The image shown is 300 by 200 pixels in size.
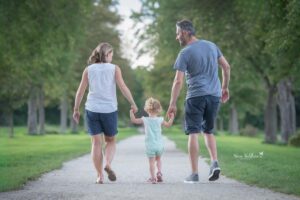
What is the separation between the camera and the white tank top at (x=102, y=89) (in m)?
8.76

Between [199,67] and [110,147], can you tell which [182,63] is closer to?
[199,67]

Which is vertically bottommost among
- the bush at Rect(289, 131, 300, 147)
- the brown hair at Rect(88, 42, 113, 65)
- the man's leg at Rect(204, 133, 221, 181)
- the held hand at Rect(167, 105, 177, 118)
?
the bush at Rect(289, 131, 300, 147)

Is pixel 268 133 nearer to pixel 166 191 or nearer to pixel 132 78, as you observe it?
pixel 132 78

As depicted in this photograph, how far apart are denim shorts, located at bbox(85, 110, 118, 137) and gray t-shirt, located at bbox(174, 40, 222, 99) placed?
3.68ft

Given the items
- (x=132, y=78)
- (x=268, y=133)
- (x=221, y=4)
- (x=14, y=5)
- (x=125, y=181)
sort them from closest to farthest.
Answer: (x=125, y=181)
(x=14, y=5)
(x=221, y=4)
(x=268, y=133)
(x=132, y=78)

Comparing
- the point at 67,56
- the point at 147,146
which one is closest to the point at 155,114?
the point at 147,146

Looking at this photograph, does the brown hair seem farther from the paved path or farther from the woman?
the paved path

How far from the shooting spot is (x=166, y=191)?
7492mm

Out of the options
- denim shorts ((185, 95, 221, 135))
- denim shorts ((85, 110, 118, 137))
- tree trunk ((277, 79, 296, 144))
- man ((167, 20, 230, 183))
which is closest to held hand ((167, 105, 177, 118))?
man ((167, 20, 230, 183))

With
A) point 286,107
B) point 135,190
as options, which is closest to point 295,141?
point 286,107

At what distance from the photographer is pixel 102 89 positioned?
345 inches

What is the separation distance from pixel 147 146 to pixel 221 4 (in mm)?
16498

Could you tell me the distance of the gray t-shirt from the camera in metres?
8.63

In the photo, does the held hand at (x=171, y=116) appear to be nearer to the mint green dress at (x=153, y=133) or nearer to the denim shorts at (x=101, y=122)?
the mint green dress at (x=153, y=133)
